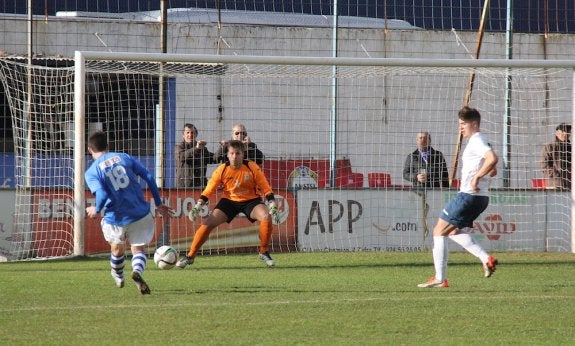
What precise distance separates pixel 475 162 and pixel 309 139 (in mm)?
6211

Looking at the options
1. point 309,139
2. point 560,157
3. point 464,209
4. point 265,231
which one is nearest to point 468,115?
point 464,209

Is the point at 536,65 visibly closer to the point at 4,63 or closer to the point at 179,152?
the point at 179,152

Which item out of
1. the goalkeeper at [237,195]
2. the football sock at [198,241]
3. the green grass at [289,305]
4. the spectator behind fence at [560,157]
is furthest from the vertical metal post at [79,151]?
the spectator behind fence at [560,157]

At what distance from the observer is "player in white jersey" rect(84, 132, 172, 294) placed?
1020 cm

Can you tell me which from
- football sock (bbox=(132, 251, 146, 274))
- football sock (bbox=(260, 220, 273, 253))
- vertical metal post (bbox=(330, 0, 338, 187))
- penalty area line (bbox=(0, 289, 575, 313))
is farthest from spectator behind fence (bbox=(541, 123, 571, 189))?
football sock (bbox=(132, 251, 146, 274))

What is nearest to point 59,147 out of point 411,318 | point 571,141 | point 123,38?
point 123,38

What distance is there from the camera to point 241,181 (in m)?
13.3

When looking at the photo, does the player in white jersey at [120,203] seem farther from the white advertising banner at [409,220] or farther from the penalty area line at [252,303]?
the white advertising banner at [409,220]

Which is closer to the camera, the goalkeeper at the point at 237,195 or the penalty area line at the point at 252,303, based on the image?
the penalty area line at the point at 252,303

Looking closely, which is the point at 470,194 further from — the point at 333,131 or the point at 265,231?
the point at 333,131

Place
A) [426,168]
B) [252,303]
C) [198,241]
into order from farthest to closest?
[426,168], [198,241], [252,303]

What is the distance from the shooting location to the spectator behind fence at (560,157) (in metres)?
15.6

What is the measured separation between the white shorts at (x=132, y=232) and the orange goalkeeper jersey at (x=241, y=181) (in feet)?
9.18

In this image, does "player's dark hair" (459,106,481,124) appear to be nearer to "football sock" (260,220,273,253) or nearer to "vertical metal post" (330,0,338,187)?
"football sock" (260,220,273,253)
